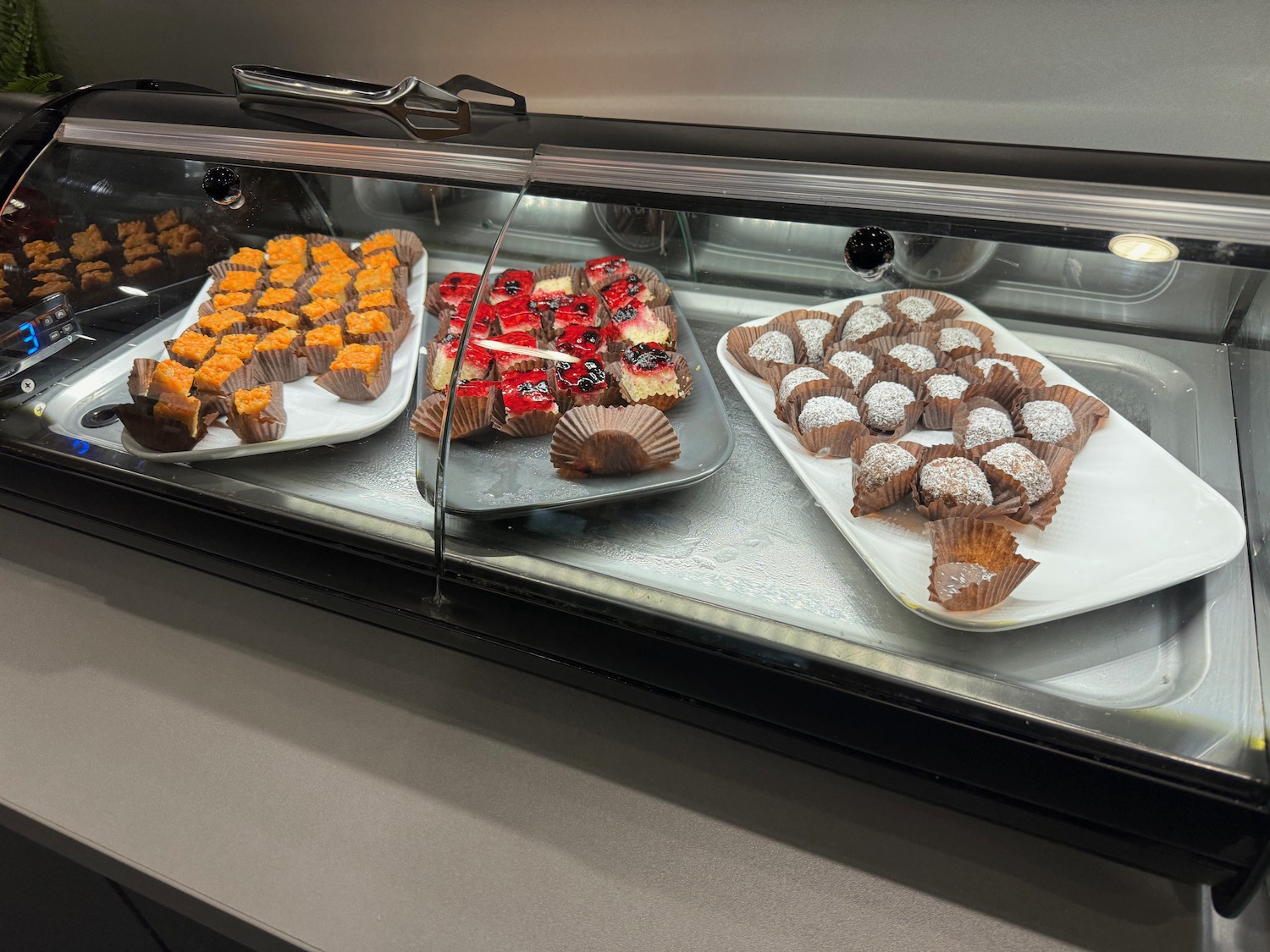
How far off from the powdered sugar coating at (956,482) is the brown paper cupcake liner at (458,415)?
61cm

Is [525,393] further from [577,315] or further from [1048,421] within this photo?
[1048,421]

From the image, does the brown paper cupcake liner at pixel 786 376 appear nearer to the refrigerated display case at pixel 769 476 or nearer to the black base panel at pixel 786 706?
the refrigerated display case at pixel 769 476

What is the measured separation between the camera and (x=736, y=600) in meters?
0.98

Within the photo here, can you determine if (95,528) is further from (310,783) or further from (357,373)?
(310,783)

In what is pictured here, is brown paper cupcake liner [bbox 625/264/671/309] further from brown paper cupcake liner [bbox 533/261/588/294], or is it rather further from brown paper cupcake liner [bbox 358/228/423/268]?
brown paper cupcake liner [bbox 358/228/423/268]

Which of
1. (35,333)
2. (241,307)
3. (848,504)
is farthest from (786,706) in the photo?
(35,333)

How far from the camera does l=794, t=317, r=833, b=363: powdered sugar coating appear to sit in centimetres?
133

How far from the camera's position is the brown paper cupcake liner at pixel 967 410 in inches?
44.5

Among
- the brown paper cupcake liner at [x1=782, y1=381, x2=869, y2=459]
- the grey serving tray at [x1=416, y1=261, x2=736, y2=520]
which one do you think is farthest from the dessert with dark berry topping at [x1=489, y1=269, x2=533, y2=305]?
the brown paper cupcake liner at [x1=782, y1=381, x2=869, y2=459]

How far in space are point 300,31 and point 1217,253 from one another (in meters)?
1.97

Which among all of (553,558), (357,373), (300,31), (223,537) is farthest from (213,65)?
(553,558)

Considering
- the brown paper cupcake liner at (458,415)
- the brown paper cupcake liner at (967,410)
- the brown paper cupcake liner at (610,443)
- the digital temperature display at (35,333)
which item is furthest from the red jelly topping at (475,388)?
the digital temperature display at (35,333)

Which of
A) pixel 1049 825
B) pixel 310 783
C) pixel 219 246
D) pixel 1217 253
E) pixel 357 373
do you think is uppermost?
pixel 1217 253

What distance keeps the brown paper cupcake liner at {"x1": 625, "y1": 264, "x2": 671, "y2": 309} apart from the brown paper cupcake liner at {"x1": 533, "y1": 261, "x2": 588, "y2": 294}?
0.10 meters
